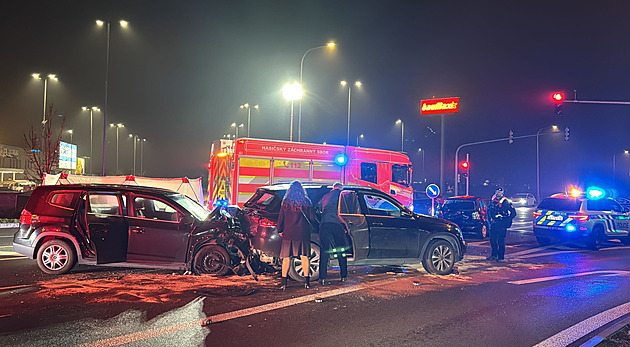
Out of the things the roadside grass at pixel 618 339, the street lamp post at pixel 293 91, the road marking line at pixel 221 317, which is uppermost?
the street lamp post at pixel 293 91

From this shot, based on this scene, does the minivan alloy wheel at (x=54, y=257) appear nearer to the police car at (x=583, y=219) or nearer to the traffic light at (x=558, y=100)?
the police car at (x=583, y=219)

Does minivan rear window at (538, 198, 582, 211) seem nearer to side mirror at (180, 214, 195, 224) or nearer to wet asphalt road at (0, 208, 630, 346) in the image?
wet asphalt road at (0, 208, 630, 346)

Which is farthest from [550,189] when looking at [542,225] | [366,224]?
[366,224]

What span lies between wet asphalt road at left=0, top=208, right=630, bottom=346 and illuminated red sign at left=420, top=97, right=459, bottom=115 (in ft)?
85.0

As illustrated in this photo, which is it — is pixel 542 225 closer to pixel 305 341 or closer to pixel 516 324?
pixel 516 324

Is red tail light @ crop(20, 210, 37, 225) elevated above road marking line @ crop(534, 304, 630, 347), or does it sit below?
above

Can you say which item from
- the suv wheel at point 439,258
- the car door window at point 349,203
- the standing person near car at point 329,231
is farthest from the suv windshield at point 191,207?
the suv wheel at point 439,258

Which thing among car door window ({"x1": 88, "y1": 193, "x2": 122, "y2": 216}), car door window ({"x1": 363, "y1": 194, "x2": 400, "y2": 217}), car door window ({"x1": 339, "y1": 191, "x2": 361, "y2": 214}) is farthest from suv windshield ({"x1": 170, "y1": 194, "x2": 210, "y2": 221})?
car door window ({"x1": 363, "y1": 194, "x2": 400, "y2": 217})

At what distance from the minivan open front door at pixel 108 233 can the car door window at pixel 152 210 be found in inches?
10.7

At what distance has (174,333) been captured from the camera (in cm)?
513

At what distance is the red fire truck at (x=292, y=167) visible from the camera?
13.9 m

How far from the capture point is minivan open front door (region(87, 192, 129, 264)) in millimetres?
8023

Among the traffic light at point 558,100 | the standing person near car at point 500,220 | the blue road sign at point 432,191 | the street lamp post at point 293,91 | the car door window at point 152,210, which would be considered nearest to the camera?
the car door window at point 152,210

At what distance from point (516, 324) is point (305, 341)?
2.70 meters
